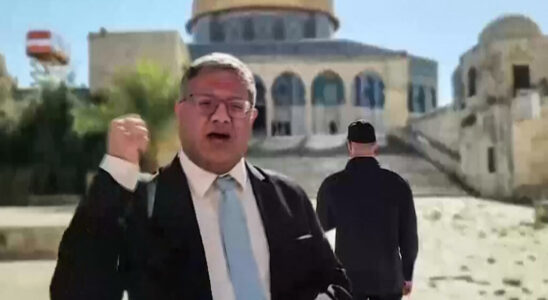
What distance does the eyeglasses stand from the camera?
142cm

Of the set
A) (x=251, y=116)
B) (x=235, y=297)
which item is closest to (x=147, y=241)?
(x=235, y=297)

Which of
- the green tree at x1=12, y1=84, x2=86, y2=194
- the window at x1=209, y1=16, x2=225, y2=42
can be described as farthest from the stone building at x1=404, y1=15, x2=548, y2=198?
the window at x1=209, y1=16, x2=225, y2=42

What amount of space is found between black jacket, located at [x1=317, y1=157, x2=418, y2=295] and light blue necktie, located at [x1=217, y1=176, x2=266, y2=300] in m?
1.51

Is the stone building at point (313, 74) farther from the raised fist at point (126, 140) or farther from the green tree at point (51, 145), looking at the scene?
the raised fist at point (126, 140)

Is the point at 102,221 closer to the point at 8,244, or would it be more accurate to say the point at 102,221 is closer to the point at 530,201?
the point at 8,244

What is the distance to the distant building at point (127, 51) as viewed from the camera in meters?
19.4

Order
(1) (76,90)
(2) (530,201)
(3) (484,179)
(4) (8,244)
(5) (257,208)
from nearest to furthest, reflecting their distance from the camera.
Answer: (5) (257,208) → (4) (8,244) → (2) (530,201) → (3) (484,179) → (1) (76,90)

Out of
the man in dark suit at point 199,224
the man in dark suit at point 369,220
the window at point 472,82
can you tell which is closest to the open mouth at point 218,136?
the man in dark suit at point 199,224

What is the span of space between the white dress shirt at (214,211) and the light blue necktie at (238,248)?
0.01 metres

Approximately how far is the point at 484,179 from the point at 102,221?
697 inches

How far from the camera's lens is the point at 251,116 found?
4.79ft

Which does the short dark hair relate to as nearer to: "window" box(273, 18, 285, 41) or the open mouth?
the open mouth

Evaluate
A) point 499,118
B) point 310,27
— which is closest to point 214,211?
point 499,118

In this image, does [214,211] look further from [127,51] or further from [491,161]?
[127,51]
